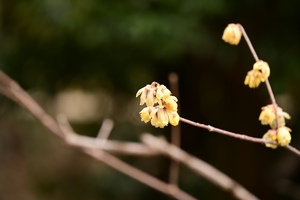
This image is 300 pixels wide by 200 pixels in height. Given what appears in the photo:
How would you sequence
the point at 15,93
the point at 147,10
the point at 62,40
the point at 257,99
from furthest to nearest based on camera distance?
1. the point at 257,99
2. the point at 62,40
3. the point at 147,10
4. the point at 15,93

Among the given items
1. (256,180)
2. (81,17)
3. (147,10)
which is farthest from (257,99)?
(81,17)

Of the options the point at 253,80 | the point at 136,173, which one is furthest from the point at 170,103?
the point at 136,173

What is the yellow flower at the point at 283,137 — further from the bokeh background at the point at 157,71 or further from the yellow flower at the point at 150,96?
the bokeh background at the point at 157,71

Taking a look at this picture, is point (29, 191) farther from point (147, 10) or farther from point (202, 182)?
point (147, 10)

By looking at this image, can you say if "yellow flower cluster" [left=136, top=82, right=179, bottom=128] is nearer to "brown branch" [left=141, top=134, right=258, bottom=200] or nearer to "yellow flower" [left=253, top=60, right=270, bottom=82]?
"yellow flower" [left=253, top=60, right=270, bottom=82]

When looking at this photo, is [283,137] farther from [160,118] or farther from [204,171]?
[204,171]

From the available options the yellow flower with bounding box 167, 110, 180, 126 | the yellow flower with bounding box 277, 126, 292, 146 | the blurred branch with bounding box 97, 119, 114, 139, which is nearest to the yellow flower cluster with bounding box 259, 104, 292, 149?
the yellow flower with bounding box 277, 126, 292, 146
